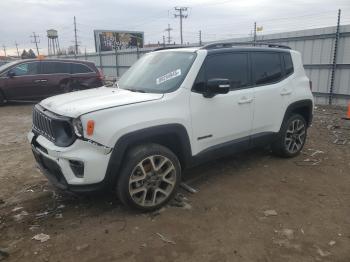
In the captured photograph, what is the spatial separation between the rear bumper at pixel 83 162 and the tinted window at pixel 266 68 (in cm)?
256

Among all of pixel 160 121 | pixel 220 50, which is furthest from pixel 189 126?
pixel 220 50

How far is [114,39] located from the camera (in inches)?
1526

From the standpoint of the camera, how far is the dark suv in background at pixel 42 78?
1164cm

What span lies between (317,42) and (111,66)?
50.5 ft

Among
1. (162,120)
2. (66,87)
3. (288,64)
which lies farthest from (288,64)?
(66,87)

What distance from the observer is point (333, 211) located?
149 inches

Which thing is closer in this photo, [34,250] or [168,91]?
[34,250]

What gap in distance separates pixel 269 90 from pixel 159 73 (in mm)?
1697

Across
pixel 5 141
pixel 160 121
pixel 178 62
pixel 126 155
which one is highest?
pixel 178 62

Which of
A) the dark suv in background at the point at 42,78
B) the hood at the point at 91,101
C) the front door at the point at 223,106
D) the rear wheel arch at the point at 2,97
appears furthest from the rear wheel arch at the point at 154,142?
the rear wheel arch at the point at 2,97

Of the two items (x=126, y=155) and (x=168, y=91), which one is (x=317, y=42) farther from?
(x=126, y=155)

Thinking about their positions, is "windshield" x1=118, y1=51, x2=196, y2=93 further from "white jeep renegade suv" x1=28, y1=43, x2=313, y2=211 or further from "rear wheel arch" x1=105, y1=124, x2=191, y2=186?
"rear wheel arch" x1=105, y1=124, x2=191, y2=186

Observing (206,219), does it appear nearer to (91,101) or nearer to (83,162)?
(83,162)

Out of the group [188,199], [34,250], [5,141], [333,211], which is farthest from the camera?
[5,141]
